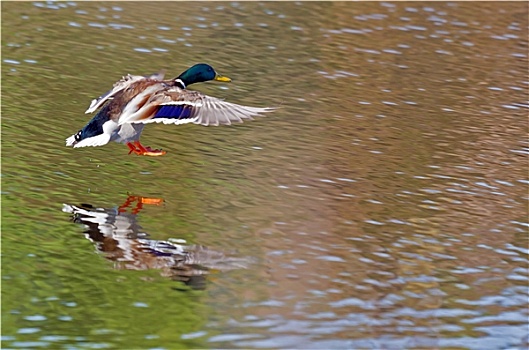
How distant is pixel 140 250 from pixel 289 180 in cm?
269

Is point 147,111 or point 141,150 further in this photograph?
point 141,150

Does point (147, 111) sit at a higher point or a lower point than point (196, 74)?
lower

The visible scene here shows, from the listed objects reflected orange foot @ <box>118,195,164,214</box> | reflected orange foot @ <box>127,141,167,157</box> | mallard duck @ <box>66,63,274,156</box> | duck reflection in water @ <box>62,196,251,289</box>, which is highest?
mallard duck @ <box>66,63,274,156</box>

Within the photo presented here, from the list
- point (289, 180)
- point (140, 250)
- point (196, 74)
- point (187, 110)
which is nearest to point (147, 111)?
point (187, 110)

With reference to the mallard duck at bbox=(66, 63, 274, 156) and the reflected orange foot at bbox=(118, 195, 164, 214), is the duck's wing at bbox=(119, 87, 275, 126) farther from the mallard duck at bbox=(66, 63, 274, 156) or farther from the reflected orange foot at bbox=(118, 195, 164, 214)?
the reflected orange foot at bbox=(118, 195, 164, 214)

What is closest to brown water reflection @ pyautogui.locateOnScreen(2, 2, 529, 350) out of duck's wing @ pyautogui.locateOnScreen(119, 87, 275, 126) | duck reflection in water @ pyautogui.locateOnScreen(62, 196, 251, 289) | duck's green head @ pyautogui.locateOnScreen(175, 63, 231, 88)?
duck reflection in water @ pyautogui.locateOnScreen(62, 196, 251, 289)

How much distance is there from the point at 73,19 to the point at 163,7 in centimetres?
207

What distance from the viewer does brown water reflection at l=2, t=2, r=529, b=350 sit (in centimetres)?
803

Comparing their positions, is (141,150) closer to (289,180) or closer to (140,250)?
(289,180)

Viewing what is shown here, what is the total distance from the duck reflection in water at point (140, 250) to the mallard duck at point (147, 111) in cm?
114

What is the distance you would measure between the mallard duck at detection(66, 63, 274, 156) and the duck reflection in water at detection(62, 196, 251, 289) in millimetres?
1139

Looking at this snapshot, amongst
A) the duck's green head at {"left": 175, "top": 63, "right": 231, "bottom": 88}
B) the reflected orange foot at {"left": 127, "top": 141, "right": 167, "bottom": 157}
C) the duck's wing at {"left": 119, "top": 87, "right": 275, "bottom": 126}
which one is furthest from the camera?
the duck's green head at {"left": 175, "top": 63, "right": 231, "bottom": 88}

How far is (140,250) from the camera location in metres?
9.23

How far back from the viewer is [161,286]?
8.44m
